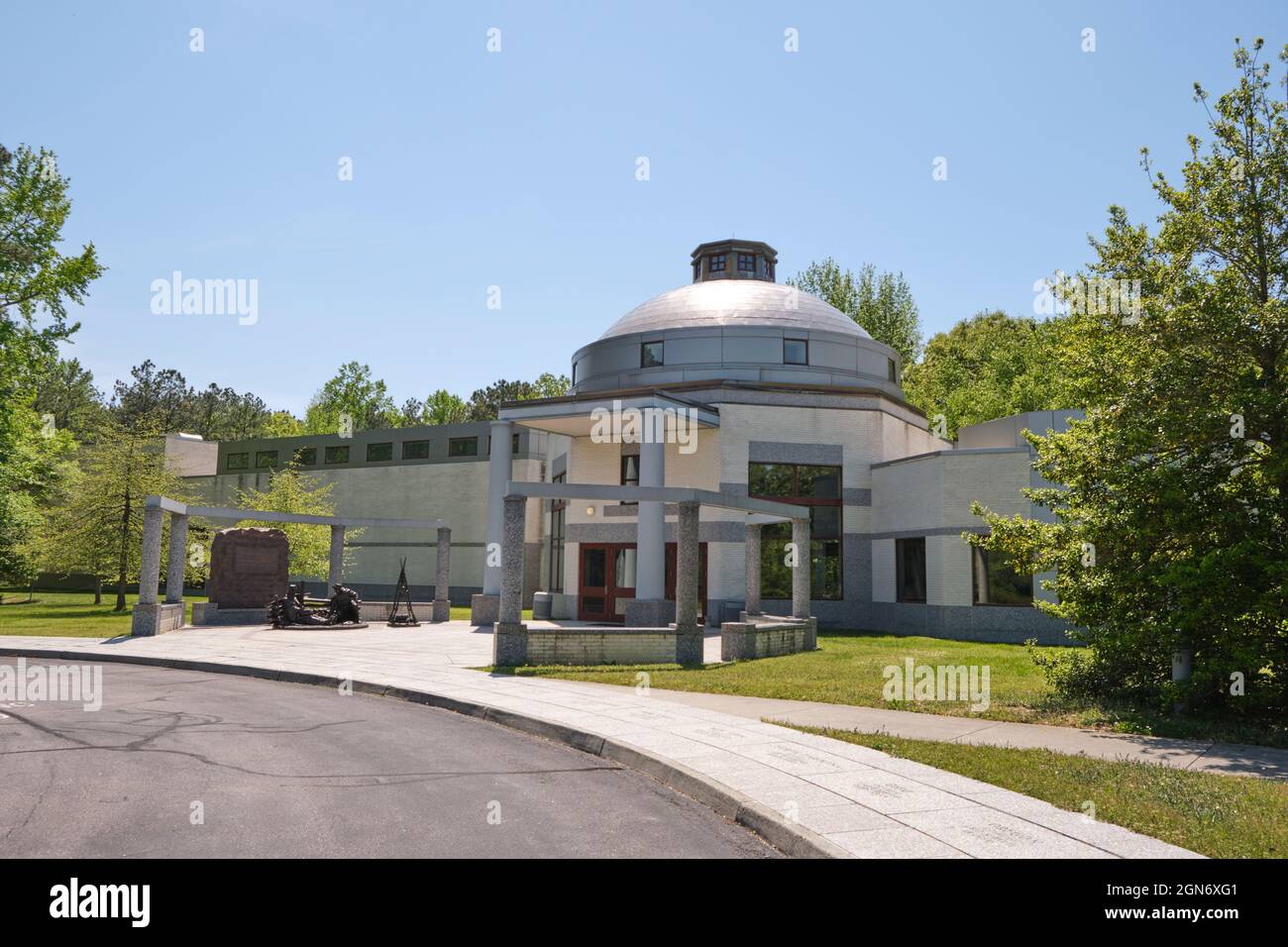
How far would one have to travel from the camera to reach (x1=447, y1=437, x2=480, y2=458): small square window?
165 feet

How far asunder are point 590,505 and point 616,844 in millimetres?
27406

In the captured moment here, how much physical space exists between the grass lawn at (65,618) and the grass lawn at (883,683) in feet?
50.5

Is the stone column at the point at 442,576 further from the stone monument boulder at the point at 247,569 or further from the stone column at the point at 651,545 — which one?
the stone column at the point at 651,545

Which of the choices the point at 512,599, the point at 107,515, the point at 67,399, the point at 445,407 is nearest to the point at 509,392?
the point at 445,407

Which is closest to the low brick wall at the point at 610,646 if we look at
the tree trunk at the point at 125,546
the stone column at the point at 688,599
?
the stone column at the point at 688,599

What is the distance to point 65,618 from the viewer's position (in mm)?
31516

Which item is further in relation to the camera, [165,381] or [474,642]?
[165,381]

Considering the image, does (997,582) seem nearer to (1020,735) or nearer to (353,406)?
(1020,735)

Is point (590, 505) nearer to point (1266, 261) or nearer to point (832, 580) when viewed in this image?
point (832, 580)

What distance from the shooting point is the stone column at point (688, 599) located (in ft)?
60.1

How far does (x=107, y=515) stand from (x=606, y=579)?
2120 cm

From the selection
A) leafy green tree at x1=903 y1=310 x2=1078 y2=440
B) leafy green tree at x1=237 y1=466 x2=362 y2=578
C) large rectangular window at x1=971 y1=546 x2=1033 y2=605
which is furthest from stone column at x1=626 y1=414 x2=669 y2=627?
leafy green tree at x1=903 y1=310 x2=1078 y2=440

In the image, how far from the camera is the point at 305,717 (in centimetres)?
1208
